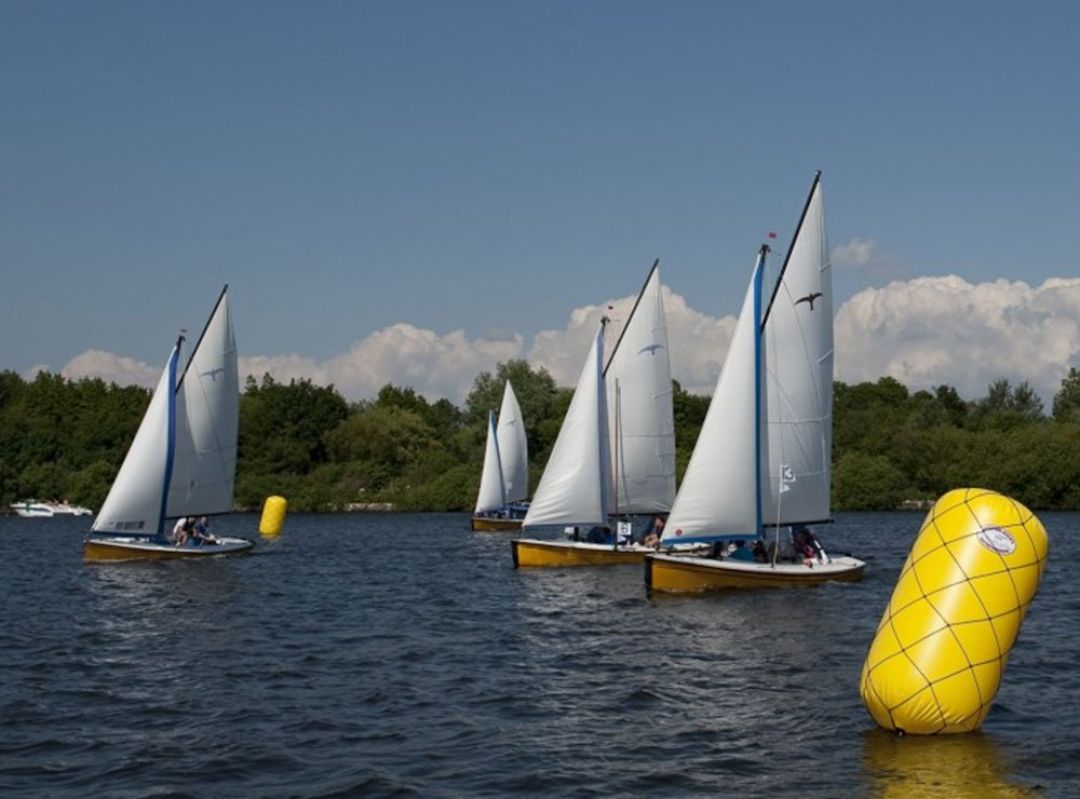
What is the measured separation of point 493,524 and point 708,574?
5299 cm

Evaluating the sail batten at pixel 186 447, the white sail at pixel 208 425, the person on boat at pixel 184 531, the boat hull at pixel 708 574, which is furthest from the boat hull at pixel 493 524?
the boat hull at pixel 708 574

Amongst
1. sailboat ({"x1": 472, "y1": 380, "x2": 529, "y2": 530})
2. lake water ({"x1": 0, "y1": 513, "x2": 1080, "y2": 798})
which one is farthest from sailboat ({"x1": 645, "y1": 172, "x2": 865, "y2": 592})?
sailboat ({"x1": 472, "y1": 380, "x2": 529, "y2": 530})

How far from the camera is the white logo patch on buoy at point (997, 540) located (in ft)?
64.6

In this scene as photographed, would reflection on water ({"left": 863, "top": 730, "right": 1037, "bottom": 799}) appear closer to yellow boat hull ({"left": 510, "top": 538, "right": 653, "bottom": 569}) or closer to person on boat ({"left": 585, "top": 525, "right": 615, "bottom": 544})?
yellow boat hull ({"left": 510, "top": 538, "right": 653, "bottom": 569})

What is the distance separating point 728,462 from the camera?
1687 inches

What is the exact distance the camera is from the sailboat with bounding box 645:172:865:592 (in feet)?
139

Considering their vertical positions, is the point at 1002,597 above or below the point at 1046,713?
above

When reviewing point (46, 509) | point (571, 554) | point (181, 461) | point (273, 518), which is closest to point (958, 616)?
point (571, 554)

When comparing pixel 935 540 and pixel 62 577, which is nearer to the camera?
pixel 935 540

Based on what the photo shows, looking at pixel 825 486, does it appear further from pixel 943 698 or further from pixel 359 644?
pixel 943 698

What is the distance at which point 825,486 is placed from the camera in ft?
152

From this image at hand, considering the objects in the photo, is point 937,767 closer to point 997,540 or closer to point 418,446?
point 997,540

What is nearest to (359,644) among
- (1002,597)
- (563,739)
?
(563,739)

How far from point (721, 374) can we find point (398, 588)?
14601 mm
